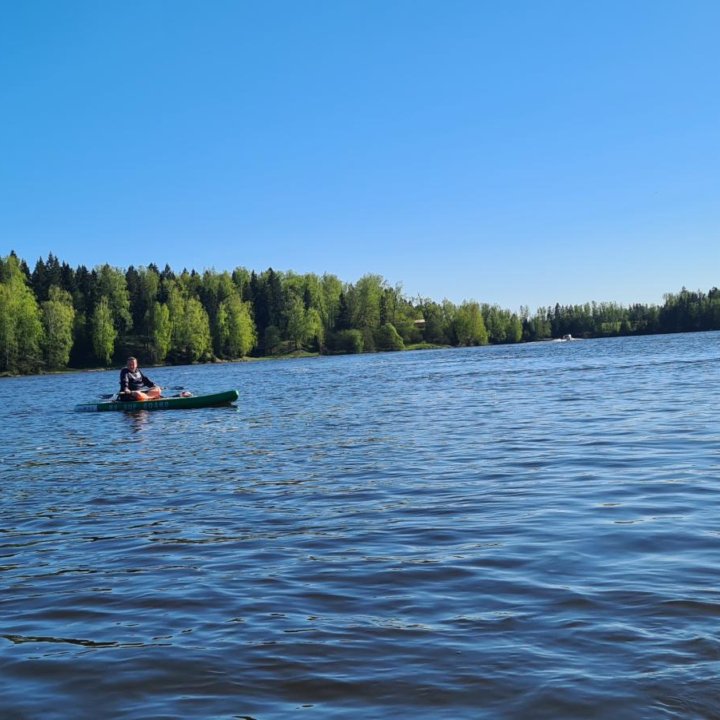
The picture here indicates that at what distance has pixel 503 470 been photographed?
12.7m

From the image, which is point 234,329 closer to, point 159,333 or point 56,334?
point 159,333

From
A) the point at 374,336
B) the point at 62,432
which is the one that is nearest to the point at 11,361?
the point at 374,336

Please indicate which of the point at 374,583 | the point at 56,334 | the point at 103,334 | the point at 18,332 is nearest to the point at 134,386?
the point at 374,583

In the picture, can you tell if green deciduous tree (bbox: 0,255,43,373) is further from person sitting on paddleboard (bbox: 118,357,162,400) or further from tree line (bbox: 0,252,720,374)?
person sitting on paddleboard (bbox: 118,357,162,400)

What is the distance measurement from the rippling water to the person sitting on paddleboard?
48.0ft

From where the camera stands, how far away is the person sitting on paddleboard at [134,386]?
1204 inches

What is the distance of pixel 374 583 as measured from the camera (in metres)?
7.02

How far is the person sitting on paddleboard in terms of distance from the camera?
3058 cm

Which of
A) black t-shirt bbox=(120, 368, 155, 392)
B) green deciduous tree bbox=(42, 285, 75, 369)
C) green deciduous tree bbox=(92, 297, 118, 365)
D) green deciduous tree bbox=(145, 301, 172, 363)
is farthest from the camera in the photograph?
green deciduous tree bbox=(145, 301, 172, 363)

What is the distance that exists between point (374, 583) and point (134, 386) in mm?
25968

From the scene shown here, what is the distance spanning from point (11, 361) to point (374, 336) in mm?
69931

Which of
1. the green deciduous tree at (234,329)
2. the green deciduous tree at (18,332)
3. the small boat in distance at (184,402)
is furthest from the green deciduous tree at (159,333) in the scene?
the small boat in distance at (184,402)

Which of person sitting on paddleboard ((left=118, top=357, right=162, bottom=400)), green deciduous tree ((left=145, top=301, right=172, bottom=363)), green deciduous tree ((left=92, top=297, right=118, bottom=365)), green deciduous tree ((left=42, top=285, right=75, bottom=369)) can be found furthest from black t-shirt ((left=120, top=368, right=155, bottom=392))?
green deciduous tree ((left=145, top=301, right=172, bottom=363))

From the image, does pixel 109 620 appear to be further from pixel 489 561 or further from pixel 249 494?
pixel 249 494
